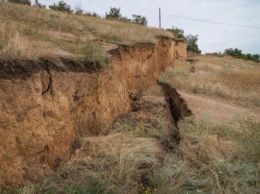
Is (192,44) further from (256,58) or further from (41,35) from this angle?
(41,35)

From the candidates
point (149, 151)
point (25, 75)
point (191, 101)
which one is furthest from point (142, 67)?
point (25, 75)

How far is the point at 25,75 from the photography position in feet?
15.2

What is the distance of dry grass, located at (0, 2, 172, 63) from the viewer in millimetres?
4887

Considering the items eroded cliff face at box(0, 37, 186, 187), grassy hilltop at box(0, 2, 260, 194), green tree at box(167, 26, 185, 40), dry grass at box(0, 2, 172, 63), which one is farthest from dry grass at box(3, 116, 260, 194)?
green tree at box(167, 26, 185, 40)

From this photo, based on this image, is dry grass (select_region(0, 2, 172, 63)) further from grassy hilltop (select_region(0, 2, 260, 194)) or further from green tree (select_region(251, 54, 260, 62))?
green tree (select_region(251, 54, 260, 62))

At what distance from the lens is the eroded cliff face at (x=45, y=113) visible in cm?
422

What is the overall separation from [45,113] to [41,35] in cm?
250

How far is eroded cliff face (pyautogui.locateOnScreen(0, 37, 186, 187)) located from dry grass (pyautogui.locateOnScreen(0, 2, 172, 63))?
0.30m

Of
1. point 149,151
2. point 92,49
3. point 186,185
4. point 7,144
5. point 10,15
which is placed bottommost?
point 186,185

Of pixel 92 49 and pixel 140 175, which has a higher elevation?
pixel 92 49

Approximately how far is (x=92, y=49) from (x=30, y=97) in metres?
2.51

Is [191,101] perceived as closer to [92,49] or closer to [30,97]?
[92,49]

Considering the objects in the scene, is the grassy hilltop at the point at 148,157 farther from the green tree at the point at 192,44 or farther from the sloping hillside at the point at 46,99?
the green tree at the point at 192,44

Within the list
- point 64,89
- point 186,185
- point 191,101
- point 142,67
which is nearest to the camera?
point 186,185
